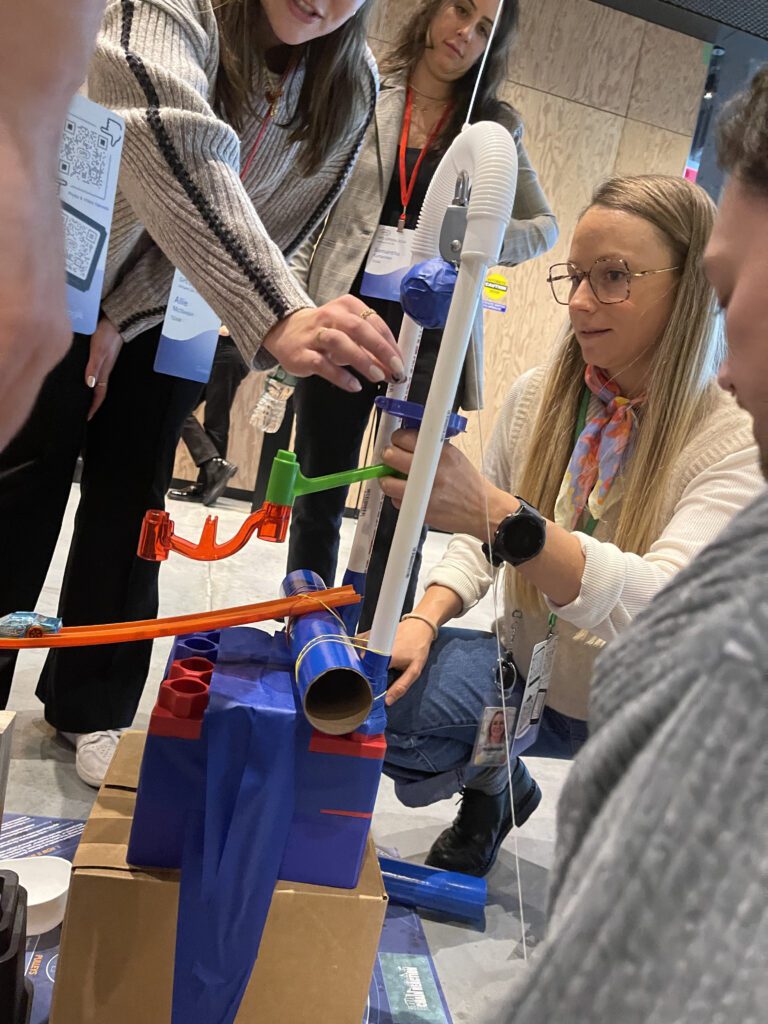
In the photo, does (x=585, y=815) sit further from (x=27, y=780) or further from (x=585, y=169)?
(x=585, y=169)

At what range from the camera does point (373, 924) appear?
81 centimetres

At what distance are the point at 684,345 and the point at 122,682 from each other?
3.51ft

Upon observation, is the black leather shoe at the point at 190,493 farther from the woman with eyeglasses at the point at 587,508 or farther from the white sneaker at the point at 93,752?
the woman with eyeglasses at the point at 587,508

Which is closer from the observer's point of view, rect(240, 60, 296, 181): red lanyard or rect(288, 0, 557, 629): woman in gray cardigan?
rect(240, 60, 296, 181): red lanyard

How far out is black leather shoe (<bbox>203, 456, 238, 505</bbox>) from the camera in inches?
151

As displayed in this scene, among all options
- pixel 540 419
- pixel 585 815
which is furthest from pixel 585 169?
pixel 585 815

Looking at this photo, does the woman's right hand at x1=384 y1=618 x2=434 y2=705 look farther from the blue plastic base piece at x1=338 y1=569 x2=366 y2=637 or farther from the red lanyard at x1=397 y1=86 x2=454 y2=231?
the red lanyard at x1=397 y1=86 x2=454 y2=231

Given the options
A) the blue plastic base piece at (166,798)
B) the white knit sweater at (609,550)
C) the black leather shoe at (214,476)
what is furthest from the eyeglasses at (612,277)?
the black leather shoe at (214,476)

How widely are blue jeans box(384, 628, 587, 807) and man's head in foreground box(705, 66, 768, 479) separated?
0.74 metres

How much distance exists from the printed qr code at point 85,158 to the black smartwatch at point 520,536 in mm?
624

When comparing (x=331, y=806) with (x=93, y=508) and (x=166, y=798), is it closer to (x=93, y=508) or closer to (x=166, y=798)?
(x=166, y=798)

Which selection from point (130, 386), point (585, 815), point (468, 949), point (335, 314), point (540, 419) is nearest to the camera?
point (585, 815)

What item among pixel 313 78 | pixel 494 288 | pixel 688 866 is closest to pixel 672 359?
pixel 313 78

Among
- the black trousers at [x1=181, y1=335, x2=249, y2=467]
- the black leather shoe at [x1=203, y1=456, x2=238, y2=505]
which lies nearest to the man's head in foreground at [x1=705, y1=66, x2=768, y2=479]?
the black trousers at [x1=181, y1=335, x2=249, y2=467]
